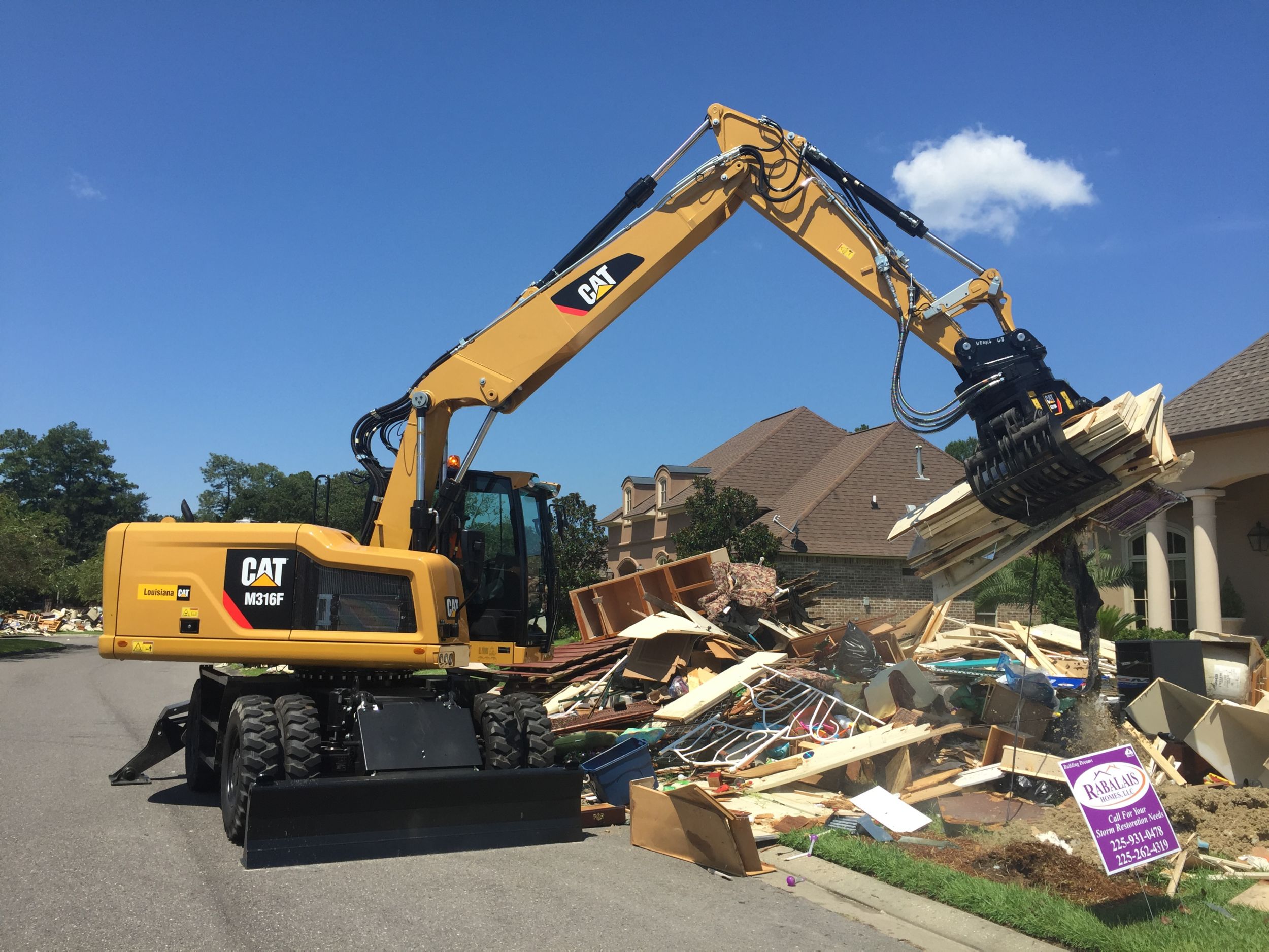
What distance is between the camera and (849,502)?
30.2 metres

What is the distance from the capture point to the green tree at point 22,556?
120 ft

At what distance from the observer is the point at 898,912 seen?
6098 millimetres

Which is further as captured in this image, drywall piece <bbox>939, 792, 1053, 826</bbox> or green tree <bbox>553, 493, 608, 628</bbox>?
green tree <bbox>553, 493, 608, 628</bbox>

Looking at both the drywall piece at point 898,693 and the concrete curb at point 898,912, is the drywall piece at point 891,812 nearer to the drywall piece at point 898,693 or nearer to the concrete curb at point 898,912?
the concrete curb at point 898,912

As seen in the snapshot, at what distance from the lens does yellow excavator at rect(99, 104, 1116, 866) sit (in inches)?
291

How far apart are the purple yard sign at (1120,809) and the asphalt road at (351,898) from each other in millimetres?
1346

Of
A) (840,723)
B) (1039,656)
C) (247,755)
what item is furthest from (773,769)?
(1039,656)

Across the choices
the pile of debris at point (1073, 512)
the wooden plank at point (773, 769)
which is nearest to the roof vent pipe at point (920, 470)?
the pile of debris at point (1073, 512)

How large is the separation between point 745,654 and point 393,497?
634cm

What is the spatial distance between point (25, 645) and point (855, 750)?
38746 mm

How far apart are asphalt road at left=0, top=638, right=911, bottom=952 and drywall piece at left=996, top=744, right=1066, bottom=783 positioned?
2.94 meters

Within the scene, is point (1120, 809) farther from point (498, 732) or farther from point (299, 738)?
point (299, 738)

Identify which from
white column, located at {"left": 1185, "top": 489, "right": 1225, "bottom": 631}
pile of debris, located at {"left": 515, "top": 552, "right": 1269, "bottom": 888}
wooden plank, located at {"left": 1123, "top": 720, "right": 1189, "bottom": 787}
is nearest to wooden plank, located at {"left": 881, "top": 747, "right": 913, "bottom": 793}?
pile of debris, located at {"left": 515, "top": 552, "right": 1269, "bottom": 888}

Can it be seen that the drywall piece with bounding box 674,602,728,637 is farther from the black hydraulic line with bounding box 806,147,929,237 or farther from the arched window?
the arched window
